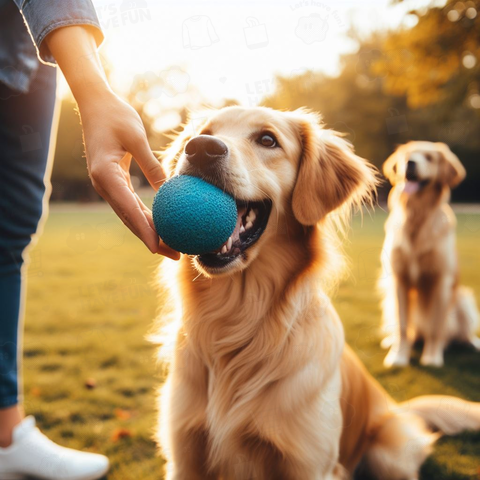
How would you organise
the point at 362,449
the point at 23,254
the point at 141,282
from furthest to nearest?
the point at 141,282, the point at 362,449, the point at 23,254

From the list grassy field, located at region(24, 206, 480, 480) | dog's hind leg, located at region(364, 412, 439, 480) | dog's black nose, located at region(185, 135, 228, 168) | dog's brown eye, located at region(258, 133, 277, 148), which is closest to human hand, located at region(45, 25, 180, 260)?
dog's black nose, located at region(185, 135, 228, 168)

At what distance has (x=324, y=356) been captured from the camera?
214 centimetres

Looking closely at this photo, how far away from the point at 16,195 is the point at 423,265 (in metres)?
4.01

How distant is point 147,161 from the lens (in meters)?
1.60

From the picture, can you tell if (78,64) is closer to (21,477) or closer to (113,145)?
(113,145)

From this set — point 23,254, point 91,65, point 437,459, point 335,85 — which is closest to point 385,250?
point 437,459

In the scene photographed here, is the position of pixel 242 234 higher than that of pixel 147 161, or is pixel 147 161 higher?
pixel 147 161

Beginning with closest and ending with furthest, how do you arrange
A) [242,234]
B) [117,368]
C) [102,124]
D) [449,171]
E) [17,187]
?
1. [102,124]
2. [242,234]
3. [17,187]
4. [117,368]
5. [449,171]

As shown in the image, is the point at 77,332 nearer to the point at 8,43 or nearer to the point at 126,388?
the point at 126,388

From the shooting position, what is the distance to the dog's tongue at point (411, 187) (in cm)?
496

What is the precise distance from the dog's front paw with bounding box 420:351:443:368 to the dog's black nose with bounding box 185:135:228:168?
3.71 metres

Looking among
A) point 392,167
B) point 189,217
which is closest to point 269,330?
point 189,217

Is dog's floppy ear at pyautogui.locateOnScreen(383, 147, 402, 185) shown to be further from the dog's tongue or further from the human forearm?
the human forearm

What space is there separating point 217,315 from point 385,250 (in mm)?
3173
